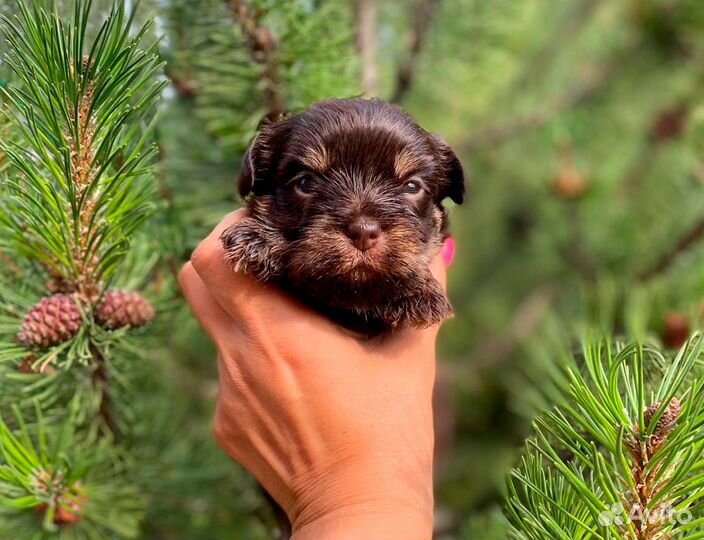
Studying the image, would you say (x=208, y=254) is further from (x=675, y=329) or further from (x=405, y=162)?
(x=675, y=329)

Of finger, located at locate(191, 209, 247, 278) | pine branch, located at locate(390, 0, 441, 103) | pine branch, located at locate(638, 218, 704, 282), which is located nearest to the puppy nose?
finger, located at locate(191, 209, 247, 278)

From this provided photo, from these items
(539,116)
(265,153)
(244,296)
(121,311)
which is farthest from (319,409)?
(539,116)

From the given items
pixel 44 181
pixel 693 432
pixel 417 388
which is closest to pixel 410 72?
pixel 417 388

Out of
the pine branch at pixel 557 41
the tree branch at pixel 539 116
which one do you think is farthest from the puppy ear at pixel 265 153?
the pine branch at pixel 557 41

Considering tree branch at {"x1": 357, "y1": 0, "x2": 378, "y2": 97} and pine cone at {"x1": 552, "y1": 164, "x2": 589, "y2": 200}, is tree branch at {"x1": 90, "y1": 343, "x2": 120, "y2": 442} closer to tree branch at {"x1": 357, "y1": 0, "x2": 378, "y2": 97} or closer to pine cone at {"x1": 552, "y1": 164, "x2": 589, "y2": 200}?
tree branch at {"x1": 357, "y1": 0, "x2": 378, "y2": 97}

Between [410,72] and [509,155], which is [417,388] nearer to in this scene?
[410,72]

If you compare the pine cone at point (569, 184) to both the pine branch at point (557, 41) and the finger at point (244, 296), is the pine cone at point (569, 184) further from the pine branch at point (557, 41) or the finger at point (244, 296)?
the finger at point (244, 296)
